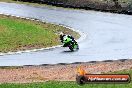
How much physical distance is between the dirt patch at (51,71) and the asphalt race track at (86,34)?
3.95ft

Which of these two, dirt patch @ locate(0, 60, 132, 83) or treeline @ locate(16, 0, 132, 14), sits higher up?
treeline @ locate(16, 0, 132, 14)

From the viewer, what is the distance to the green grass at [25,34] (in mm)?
30750

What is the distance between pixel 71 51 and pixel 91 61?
10.9ft

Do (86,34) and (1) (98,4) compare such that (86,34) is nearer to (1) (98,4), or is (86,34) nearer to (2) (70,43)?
(2) (70,43)

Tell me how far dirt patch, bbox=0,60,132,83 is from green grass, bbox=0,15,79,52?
5.70 metres

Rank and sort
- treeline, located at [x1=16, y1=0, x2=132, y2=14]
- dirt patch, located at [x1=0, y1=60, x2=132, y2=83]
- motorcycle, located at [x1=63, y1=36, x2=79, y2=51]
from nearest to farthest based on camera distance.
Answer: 1. dirt patch, located at [x1=0, y1=60, x2=132, y2=83]
2. motorcycle, located at [x1=63, y1=36, x2=79, y2=51]
3. treeline, located at [x1=16, y1=0, x2=132, y2=14]

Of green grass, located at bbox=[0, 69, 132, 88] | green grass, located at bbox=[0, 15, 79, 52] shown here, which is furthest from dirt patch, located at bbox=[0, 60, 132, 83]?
green grass, located at bbox=[0, 15, 79, 52]

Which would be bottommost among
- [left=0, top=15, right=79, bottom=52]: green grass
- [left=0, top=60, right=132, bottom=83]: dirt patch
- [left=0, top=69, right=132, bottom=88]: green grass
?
[left=0, top=15, right=79, bottom=52]: green grass

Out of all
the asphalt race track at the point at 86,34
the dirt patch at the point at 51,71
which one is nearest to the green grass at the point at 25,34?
the asphalt race track at the point at 86,34

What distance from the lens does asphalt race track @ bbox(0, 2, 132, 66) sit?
87.8 ft

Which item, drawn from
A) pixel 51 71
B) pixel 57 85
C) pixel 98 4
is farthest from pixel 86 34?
pixel 57 85

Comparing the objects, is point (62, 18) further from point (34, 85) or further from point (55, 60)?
point (34, 85)

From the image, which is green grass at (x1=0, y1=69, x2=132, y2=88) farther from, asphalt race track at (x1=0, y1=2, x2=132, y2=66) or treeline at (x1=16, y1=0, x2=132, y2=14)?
treeline at (x1=16, y1=0, x2=132, y2=14)

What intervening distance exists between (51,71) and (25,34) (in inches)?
437
